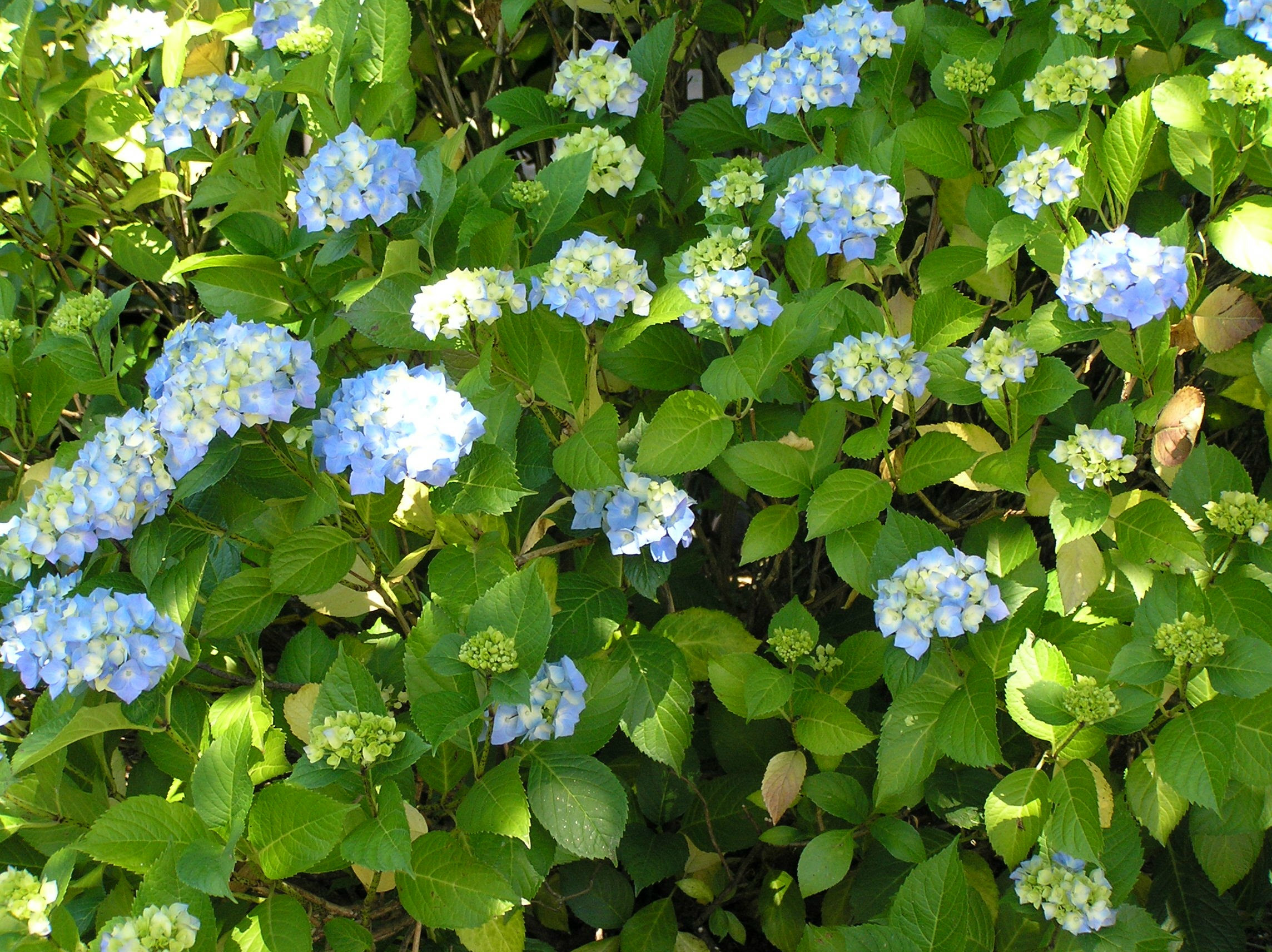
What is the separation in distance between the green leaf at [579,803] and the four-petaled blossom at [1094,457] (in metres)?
0.79

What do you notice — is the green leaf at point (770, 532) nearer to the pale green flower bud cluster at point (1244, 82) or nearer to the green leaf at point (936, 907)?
the green leaf at point (936, 907)

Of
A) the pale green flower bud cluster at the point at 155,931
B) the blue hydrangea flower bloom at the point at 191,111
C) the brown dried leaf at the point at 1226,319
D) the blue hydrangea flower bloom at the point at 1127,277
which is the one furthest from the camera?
the blue hydrangea flower bloom at the point at 191,111

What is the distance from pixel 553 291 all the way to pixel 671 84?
3.49 feet

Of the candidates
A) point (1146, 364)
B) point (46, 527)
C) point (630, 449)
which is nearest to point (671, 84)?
point (630, 449)

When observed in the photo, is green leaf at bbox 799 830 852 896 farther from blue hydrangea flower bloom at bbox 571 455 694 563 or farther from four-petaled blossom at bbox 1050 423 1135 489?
four-petaled blossom at bbox 1050 423 1135 489

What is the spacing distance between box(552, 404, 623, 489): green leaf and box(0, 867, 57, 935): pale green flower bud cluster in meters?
0.85

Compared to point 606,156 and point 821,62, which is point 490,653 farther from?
point 821,62

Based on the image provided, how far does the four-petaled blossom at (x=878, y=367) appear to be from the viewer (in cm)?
162

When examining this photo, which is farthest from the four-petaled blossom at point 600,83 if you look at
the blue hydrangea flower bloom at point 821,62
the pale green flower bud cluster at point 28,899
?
the pale green flower bud cluster at point 28,899

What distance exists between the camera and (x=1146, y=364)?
66.5 inches

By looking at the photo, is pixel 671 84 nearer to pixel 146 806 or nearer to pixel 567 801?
pixel 567 801

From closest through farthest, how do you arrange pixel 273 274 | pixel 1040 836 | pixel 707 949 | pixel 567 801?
pixel 567 801
pixel 1040 836
pixel 273 274
pixel 707 949

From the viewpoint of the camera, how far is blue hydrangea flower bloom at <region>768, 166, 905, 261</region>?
5.42 feet

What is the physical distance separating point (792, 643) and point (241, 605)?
2.73 ft
